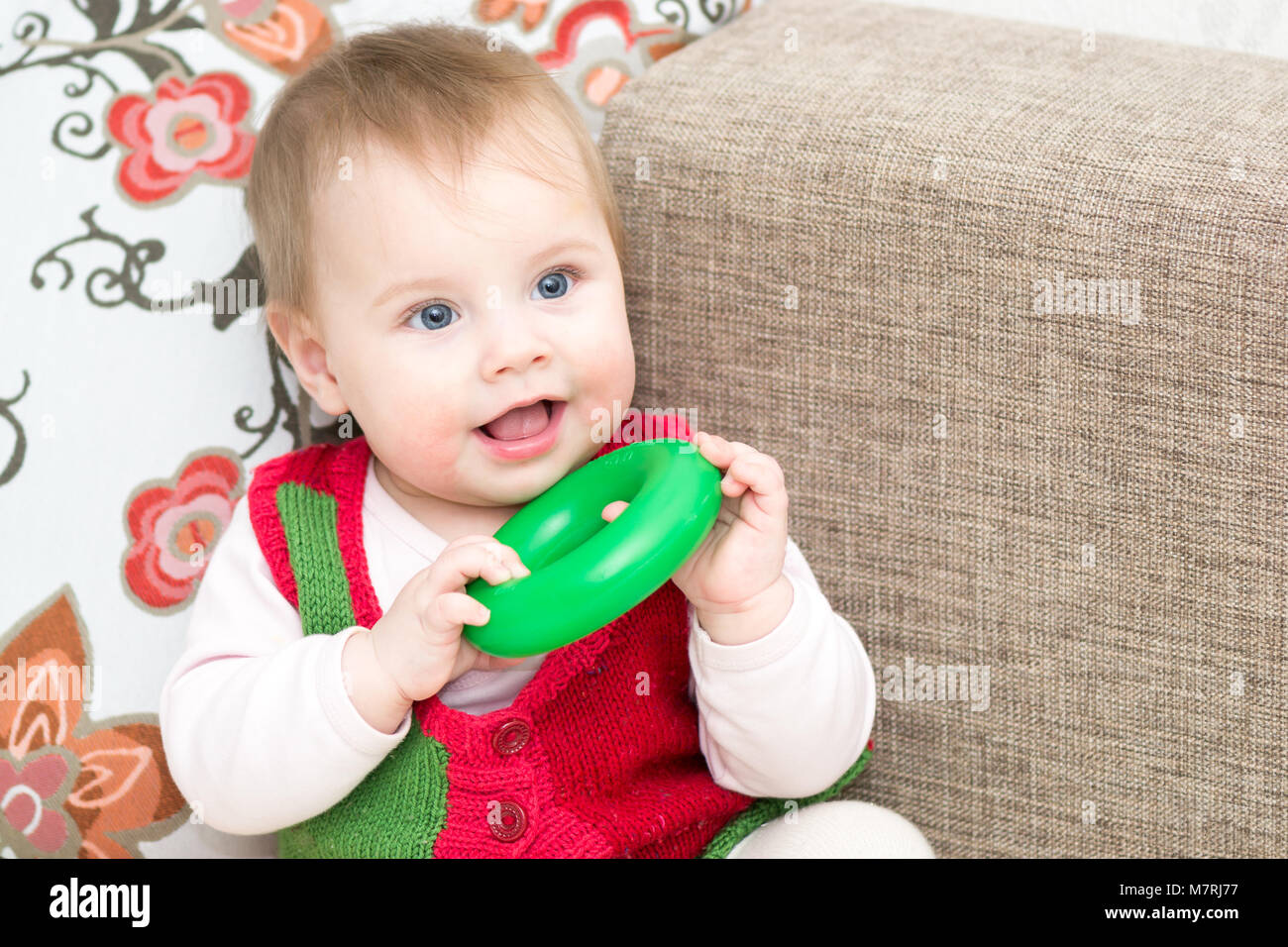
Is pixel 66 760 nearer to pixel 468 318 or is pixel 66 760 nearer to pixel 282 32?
pixel 468 318

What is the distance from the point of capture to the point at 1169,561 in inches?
38.2

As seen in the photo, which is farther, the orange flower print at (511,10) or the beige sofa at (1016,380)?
the orange flower print at (511,10)

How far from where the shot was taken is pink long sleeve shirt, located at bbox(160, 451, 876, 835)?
935mm

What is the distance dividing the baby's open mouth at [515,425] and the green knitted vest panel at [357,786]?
0.54ft

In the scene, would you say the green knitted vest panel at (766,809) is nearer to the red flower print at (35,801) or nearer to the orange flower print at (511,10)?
the red flower print at (35,801)

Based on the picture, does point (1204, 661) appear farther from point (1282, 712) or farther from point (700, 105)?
point (700, 105)

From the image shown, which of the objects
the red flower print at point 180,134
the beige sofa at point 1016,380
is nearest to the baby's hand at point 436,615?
the beige sofa at point 1016,380

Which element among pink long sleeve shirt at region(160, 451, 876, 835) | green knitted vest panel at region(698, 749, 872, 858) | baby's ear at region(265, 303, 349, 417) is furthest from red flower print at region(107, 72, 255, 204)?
green knitted vest panel at region(698, 749, 872, 858)

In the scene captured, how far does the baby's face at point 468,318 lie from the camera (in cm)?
94

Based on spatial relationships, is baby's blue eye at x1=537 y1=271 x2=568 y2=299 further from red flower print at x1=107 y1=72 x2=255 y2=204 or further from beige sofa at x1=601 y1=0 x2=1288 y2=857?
red flower print at x1=107 y1=72 x2=255 y2=204

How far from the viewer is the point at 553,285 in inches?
39.1

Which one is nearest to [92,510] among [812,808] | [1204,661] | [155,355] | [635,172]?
[155,355]

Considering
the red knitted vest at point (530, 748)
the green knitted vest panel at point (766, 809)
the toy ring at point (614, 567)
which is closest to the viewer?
the toy ring at point (614, 567)

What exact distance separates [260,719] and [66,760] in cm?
23
